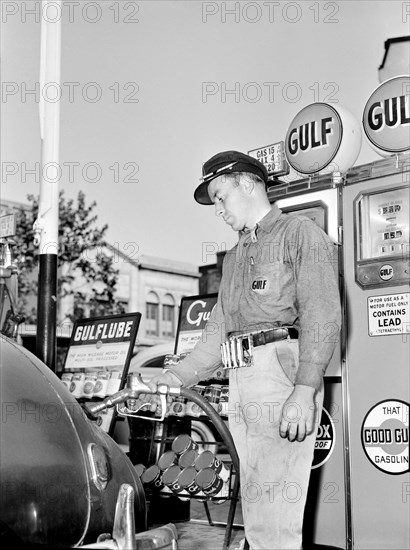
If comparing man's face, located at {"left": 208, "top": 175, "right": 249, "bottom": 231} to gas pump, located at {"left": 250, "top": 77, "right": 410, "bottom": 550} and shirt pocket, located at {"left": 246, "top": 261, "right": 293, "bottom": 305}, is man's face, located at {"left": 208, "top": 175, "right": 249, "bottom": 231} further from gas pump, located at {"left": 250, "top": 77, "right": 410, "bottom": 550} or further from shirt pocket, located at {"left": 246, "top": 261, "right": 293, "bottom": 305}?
gas pump, located at {"left": 250, "top": 77, "right": 410, "bottom": 550}

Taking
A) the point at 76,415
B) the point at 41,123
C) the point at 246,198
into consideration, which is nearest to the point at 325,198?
the point at 246,198

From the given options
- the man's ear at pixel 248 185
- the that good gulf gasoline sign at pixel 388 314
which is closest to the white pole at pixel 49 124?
the that good gulf gasoline sign at pixel 388 314

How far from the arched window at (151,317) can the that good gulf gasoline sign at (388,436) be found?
99.9 feet

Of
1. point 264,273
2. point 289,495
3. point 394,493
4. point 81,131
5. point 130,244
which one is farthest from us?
point 81,131

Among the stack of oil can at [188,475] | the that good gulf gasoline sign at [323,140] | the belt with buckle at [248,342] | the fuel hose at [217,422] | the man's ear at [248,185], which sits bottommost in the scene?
the stack of oil can at [188,475]

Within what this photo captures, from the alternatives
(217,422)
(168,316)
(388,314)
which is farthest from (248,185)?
(168,316)

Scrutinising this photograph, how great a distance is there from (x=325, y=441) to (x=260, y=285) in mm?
1485

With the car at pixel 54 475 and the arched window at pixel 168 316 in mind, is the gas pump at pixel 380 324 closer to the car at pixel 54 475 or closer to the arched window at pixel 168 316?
the car at pixel 54 475

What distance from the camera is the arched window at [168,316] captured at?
115ft

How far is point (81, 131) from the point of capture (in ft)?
31.0

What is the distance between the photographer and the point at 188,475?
4633 millimetres

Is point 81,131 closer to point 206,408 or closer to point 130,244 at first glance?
point 130,244

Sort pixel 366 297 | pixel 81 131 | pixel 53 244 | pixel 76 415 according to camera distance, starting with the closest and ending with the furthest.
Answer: pixel 76 415
pixel 366 297
pixel 53 244
pixel 81 131

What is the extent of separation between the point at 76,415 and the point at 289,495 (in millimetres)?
1034
